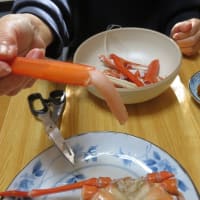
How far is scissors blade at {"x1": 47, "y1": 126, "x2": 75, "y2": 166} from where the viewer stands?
58cm

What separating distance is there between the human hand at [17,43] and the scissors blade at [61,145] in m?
0.11

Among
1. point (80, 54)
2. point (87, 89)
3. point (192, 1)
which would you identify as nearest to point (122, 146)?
point (87, 89)

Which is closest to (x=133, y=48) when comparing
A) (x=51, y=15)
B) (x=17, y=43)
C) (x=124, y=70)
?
(x=124, y=70)

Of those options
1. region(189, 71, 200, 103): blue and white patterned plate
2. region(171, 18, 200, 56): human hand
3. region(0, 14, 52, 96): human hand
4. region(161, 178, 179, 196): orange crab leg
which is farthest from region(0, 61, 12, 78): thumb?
region(171, 18, 200, 56): human hand

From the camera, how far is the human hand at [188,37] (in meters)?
0.84

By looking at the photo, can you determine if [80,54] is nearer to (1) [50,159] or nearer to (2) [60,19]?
(2) [60,19]

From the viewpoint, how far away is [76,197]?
538mm

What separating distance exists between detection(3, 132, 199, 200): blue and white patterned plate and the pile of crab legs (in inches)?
0.6

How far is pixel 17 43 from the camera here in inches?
22.7

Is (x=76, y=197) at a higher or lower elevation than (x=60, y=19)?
lower

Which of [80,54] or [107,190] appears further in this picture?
[80,54]

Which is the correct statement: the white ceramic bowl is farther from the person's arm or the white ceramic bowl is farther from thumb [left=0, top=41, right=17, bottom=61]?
thumb [left=0, top=41, right=17, bottom=61]

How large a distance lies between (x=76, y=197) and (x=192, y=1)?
2.38 ft

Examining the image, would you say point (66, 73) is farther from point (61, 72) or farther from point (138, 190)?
point (138, 190)
